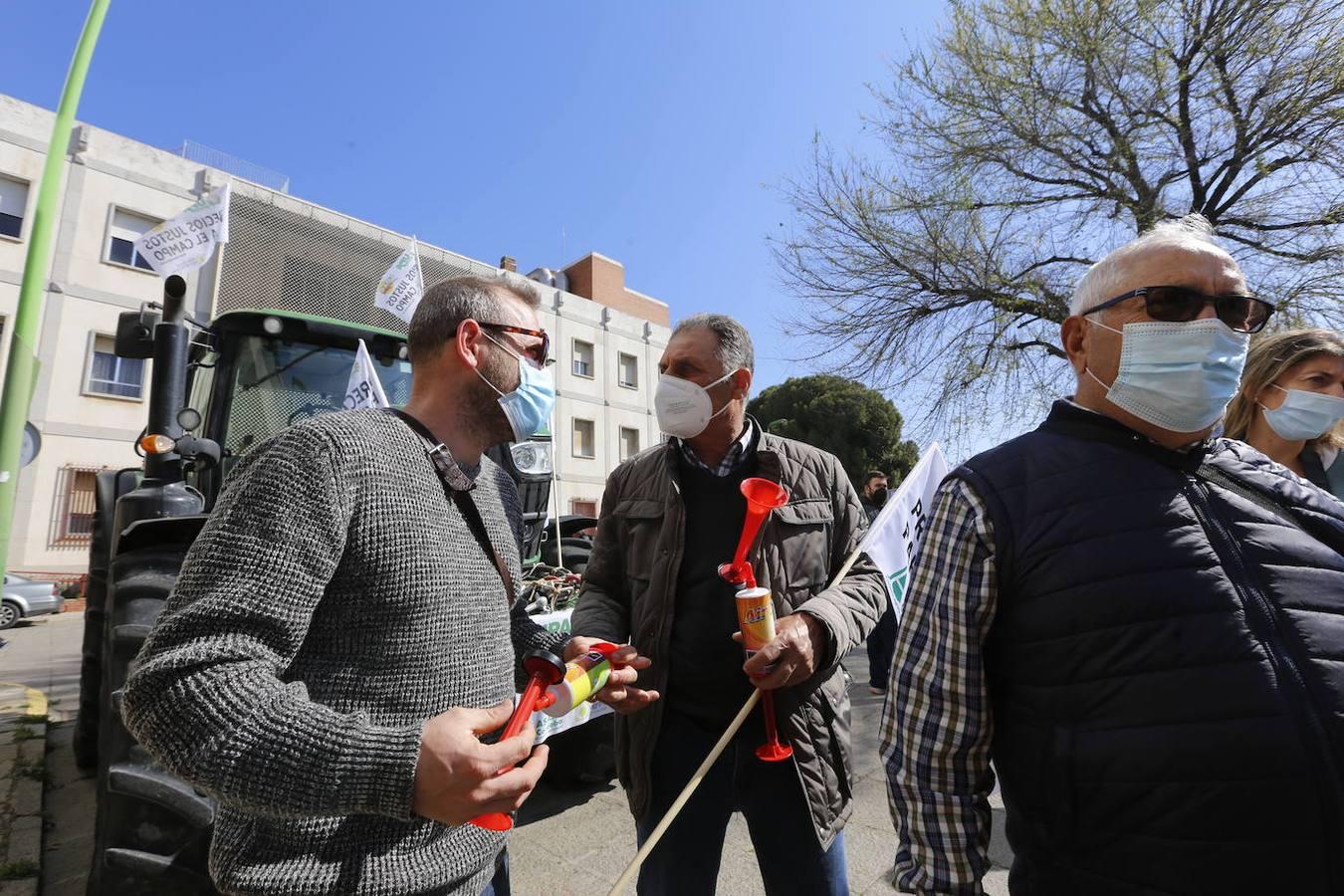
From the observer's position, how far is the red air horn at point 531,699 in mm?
1121

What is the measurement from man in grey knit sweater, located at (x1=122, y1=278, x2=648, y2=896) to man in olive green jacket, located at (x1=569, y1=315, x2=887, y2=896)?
62 cm

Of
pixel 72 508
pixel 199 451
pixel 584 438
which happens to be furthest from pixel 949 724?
pixel 584 438

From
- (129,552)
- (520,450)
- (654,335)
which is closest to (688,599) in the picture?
(129,552)

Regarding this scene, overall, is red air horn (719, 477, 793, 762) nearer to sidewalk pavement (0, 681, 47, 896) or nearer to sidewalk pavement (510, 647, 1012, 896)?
sidewalk pavement (510, 647, 1012, 896)

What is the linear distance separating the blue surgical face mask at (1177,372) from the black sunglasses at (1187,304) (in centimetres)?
2

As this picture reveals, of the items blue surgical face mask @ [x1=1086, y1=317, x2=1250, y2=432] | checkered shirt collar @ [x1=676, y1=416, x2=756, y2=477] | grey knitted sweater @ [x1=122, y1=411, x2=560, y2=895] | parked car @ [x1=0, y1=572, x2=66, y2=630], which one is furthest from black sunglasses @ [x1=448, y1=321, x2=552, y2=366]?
parked car @ [x1=0, y1=572, x2=66, y2=630]

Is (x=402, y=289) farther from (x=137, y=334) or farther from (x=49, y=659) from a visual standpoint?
(x=49, y=659)

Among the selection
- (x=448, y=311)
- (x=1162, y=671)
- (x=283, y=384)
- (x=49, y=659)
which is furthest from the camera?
(x=49, y=659)

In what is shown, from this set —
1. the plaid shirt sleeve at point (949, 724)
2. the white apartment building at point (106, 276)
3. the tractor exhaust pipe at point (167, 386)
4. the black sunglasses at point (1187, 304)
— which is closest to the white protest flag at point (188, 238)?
the tractor exhaust pipe at point (167, 386)

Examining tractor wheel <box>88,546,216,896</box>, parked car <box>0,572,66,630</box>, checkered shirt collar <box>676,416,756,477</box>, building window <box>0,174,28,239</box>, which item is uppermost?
building window <box>0,174,28,239</box>

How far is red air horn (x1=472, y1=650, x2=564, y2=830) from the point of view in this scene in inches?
44.1

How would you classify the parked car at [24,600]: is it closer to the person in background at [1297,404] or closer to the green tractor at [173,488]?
the green tractor at [173,488]

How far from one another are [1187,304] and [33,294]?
287 inches

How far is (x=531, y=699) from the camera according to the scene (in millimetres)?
1213
